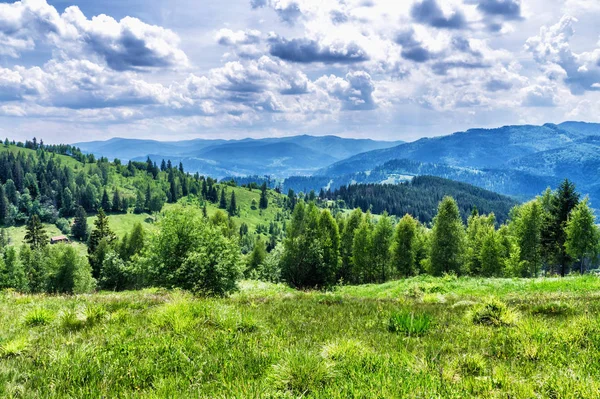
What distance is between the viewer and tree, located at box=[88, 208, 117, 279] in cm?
9934

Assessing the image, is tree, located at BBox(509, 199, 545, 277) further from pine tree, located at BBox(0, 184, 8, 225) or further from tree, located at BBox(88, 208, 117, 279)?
pine tree, located at BBox(0, 184, 8, 225)

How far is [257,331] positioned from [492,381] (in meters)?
4.61

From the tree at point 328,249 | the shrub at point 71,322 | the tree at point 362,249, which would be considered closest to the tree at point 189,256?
the shrub at point 71,322

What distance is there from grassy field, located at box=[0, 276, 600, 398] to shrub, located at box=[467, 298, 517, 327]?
3cm

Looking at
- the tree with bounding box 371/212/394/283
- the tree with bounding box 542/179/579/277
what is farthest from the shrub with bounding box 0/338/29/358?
the tree with bounding box 542/179/579/277

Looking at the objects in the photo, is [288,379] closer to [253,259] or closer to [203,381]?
[203,381]

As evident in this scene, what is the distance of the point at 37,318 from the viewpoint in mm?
9219

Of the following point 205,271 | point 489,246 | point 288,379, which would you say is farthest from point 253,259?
point 288,379

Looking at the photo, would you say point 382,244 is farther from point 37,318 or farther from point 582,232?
point 37,318

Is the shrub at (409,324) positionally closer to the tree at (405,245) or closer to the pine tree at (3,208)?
the tree at (405,245)

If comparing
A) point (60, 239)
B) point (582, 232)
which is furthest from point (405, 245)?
point (60, 239)

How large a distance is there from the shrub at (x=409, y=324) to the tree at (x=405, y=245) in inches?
2266

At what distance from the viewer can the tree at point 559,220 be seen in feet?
193

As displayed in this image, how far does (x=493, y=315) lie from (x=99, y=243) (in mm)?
108599
